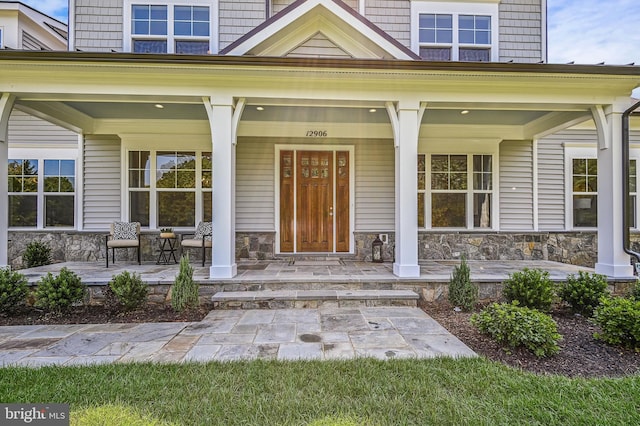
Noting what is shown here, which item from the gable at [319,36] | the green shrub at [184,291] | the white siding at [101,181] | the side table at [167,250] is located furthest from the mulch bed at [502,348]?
the gable at [319,36]

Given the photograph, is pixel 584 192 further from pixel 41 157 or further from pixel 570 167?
pixel 41 157

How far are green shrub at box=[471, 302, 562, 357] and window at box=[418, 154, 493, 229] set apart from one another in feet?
13.8

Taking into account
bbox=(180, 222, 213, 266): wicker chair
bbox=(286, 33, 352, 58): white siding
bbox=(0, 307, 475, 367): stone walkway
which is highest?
bbox=(286, 33, 352, 58): white siding

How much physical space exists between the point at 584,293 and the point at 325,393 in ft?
12.9

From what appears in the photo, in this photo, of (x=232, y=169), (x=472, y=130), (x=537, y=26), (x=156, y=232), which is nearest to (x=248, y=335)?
(x=232, y=169)

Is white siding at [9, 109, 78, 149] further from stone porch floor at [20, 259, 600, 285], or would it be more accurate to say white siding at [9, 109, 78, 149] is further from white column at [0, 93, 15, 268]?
stone porch floor at [20, 259, 600, 285]

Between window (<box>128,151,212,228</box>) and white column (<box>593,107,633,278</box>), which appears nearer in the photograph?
white column (<box>593,107,633,278</box>)

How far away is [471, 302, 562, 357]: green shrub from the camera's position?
2818 mm

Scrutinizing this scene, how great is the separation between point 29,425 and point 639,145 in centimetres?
1159

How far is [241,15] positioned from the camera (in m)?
6.89

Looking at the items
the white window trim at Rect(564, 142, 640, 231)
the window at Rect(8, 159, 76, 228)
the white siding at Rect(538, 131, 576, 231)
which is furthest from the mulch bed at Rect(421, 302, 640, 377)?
the window at Rect(8, 159, 76, 228)

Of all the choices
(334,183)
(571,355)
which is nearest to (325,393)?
(571,355)

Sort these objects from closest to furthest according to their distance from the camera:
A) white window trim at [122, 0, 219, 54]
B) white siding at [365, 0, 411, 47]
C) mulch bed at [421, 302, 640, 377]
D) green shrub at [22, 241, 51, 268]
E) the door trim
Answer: mulch bed at [421, 302, 640, 377], green shrub at [22, 241, 51, 268], white window trim at [122, 0, 219, 54], the door trim, white siding at [365, 0, 411, 47]

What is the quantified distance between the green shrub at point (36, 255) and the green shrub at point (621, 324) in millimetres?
9344
